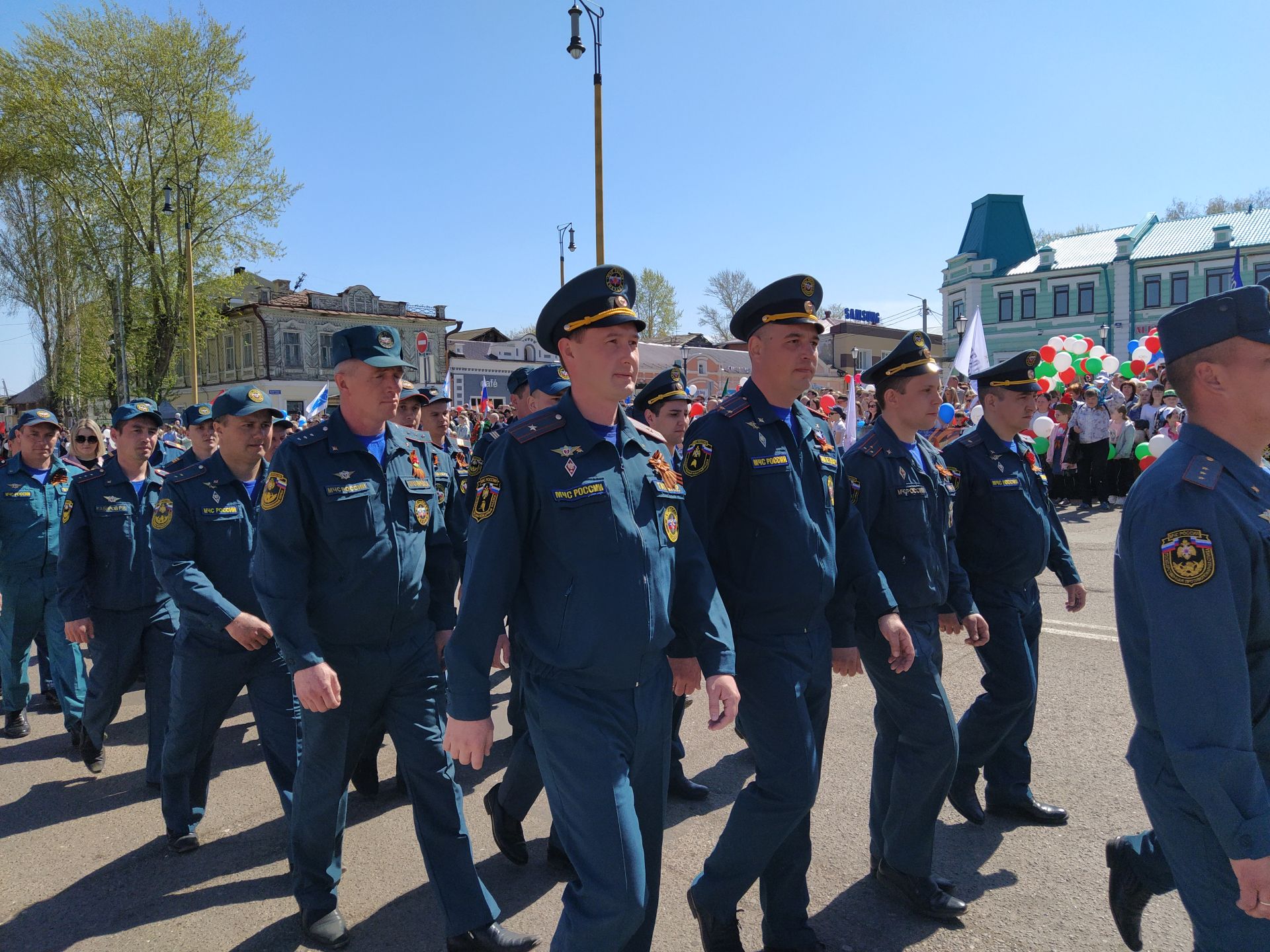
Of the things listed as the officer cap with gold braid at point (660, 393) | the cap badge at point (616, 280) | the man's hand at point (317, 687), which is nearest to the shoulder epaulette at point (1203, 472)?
the cap badge at point (616, 280)

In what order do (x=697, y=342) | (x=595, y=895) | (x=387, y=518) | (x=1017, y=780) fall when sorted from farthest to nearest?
(x=697, y=342), (x=1017, y=780), (x=387, y=518), (x=595, y=895)

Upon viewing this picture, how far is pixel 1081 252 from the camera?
47781 millimetres

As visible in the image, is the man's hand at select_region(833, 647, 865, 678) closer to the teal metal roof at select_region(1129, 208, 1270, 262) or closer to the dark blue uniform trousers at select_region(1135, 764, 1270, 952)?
the dark blue uniform trousers at select_region(1135, 764, 1270, 952)

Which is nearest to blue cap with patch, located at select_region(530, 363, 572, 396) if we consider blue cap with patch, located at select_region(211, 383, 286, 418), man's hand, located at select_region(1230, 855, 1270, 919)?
blue cap with patch, located at select_region(211, 383, 286, 418)

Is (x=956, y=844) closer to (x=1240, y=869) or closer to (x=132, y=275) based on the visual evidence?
(x=1240, y=869)

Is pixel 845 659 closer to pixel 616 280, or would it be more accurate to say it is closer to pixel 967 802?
pixel 967 802

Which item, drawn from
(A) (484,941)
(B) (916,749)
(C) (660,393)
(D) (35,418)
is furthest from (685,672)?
(D) (35,418)

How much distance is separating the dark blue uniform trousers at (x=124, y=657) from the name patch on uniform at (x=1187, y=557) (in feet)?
17.0

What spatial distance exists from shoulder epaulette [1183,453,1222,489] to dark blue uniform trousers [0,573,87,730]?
258 inches

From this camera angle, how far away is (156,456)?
8.23 m

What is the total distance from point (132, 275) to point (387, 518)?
3686cm

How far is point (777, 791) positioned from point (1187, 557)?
1.52m

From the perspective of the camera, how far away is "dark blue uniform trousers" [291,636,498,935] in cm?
325

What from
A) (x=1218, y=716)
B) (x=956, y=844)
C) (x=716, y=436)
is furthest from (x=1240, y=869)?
(x=956, y=844)
